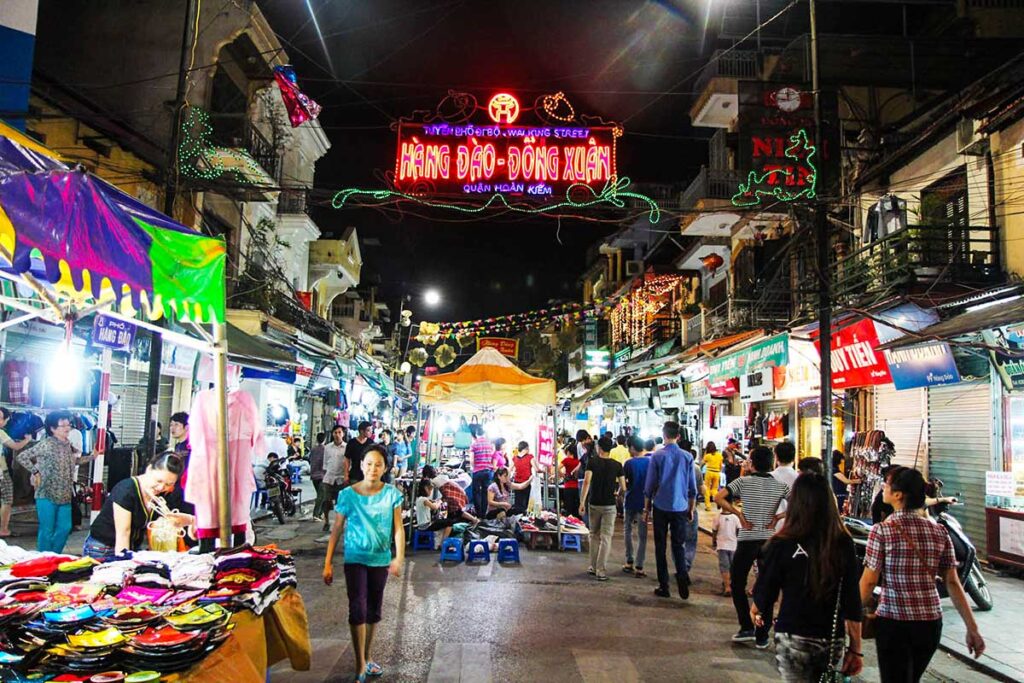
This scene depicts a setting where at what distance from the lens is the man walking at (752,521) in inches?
277

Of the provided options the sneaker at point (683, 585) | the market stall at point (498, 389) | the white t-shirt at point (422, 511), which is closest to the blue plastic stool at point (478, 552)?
the market stall at point (498, 389)

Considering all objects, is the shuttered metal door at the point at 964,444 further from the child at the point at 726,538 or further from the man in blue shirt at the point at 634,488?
the man in blue shirt at the point at 634,488

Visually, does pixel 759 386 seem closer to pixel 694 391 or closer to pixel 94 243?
pixel 694 391

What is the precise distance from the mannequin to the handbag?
172 inches

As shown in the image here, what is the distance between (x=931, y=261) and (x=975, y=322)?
112 inches

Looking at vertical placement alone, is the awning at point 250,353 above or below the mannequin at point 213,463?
above

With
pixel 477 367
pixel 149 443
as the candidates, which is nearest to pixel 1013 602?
pixel 477 367

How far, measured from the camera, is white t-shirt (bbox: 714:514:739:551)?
884 cm

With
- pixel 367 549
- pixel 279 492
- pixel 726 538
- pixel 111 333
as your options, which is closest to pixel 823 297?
pixel 726 538

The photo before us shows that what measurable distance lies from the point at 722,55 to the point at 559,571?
16.1 meters

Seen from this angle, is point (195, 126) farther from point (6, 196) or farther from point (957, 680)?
point (957, 680)

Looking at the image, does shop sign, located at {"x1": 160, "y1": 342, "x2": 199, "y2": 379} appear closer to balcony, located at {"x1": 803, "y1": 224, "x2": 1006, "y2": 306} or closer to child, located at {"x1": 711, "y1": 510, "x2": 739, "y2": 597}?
child, located at {"x1": 711, "y1": 510, "x2": 739, "y2": 597}

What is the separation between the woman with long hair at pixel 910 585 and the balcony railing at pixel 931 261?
8.18 metres

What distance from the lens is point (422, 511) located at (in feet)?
41.2
